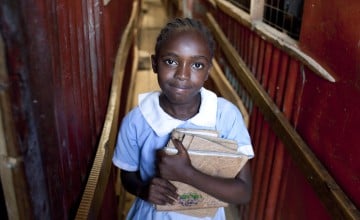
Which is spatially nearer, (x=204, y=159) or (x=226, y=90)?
(x=204, y=159)

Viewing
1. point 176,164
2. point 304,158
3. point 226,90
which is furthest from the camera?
point 226,90

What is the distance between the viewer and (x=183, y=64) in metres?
1.20

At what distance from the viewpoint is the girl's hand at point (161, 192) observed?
3.94 feet

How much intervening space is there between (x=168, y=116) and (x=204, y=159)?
233mm

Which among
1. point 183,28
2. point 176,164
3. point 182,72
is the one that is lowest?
point 176,164

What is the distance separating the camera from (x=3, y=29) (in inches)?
20.4

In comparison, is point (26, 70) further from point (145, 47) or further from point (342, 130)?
point (145, 47)

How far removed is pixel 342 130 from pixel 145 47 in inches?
259

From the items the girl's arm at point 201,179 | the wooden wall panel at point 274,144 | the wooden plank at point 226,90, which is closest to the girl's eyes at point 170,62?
the girl's arm at point 201,179

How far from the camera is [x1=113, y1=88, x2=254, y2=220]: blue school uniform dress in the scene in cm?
129

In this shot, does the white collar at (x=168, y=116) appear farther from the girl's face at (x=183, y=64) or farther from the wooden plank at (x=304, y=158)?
the wooden plank at (x=304, y=158)

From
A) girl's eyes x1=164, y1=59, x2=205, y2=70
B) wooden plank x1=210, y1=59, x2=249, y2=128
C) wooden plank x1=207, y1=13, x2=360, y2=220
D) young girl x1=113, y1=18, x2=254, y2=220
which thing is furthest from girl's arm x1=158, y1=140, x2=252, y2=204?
wooden plank x1=210, y1=59, x2=249, y2=128

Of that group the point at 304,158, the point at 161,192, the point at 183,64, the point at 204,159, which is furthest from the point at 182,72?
the point at 304,158

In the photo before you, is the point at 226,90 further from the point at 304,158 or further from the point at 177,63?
the point at 177,63
